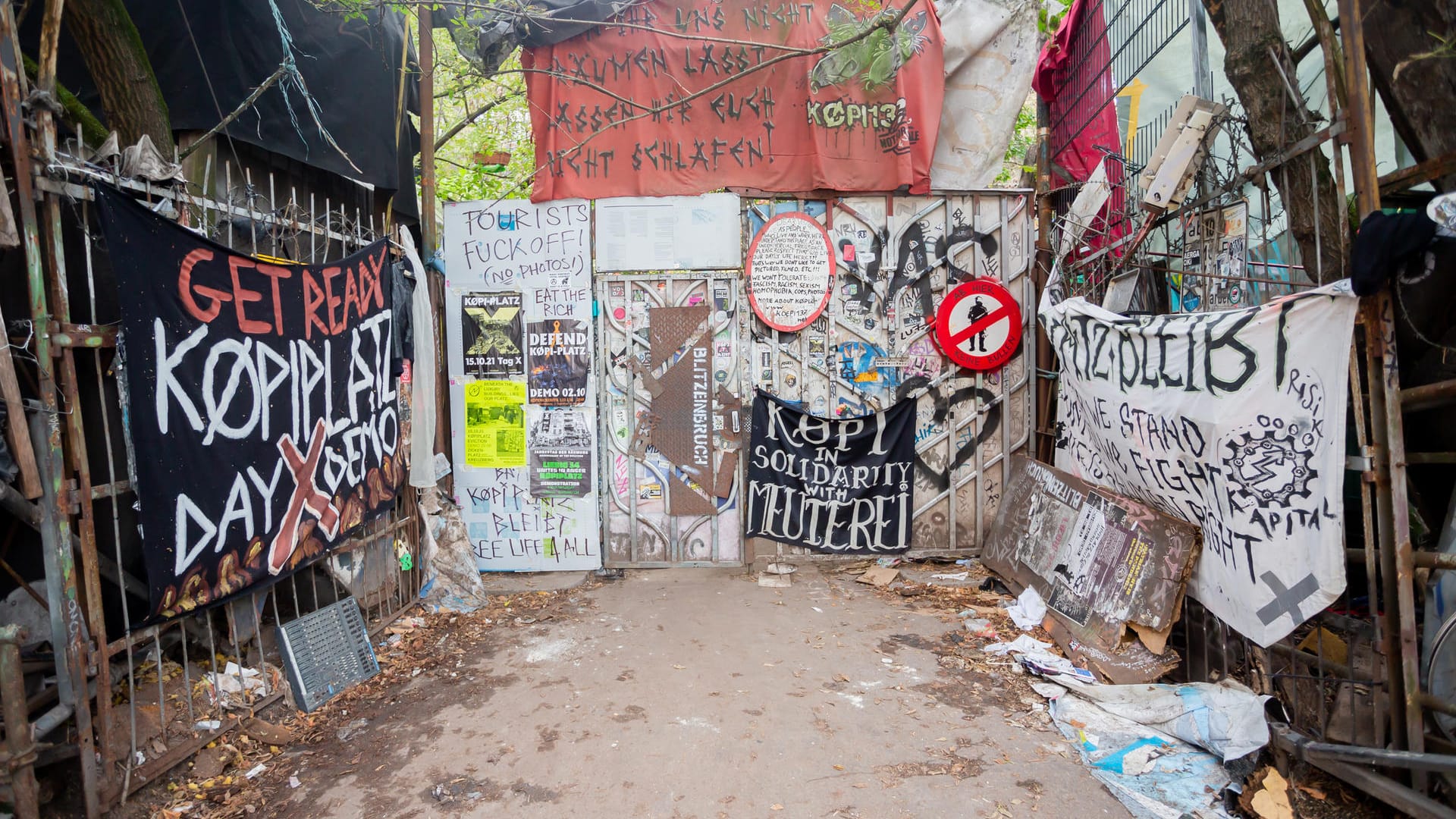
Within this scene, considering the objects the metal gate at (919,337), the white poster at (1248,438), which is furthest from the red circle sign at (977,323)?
the white poster at (1248,438)

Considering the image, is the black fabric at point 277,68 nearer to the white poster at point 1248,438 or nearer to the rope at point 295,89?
the rope at point 295,89

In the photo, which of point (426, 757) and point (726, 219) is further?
point (726, 219)

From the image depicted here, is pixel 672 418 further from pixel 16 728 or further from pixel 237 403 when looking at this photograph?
pixel 16 728

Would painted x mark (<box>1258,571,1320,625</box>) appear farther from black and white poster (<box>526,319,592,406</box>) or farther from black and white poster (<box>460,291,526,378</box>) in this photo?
black and white poster (<box>460,291,526,378</box>)

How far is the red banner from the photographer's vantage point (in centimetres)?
671

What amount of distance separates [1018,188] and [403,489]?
19.7ft

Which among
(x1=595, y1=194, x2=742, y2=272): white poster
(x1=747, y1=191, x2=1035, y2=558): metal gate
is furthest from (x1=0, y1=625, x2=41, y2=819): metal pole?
(x1=747, y1=191, x2=1035, y2=558): metal gate

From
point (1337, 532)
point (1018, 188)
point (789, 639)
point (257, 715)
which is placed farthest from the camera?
point (1018, 188)

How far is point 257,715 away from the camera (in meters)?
4.24

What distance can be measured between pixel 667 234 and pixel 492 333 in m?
1.87

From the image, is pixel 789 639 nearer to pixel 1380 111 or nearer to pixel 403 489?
pixel 403 489

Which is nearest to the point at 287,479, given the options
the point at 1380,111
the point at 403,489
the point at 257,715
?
the point at 257,715

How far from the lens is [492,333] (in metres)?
6.98

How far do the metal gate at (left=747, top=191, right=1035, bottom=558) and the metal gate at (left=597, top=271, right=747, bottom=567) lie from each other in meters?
0.41
